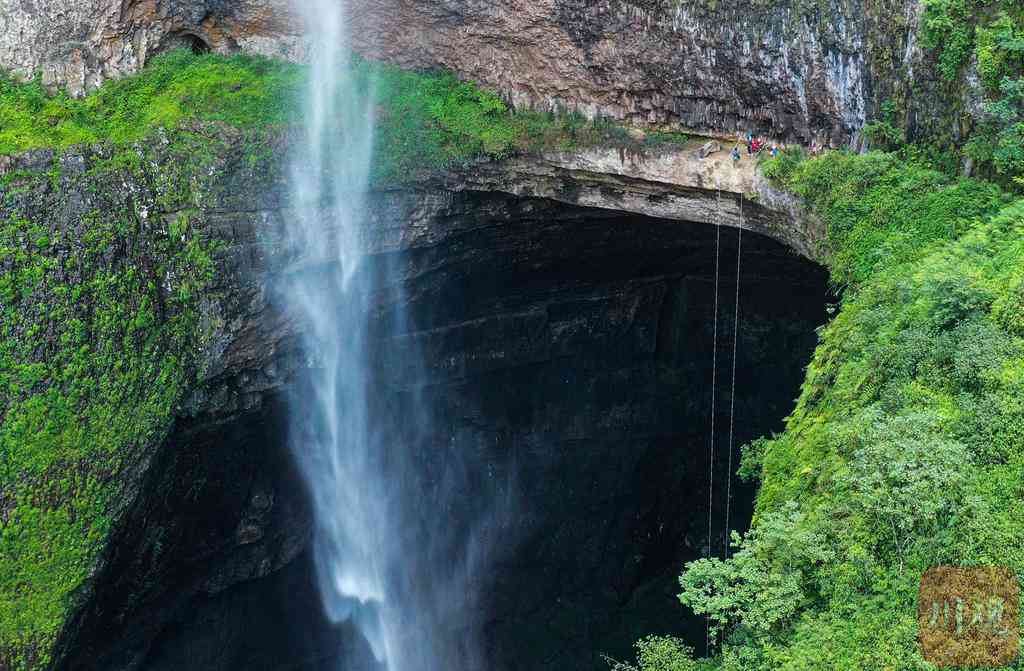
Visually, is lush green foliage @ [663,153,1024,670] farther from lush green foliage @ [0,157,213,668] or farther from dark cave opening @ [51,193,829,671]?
lush green foliage @ [0,157,213,668]

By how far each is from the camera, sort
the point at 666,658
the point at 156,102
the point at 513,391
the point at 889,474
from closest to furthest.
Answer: the point at 889,474, the point at 666,658, the point at 156,102, the point at 513,391

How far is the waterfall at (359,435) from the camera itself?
16.8 meters

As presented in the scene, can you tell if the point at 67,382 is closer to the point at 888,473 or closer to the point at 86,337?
the point at 86,337

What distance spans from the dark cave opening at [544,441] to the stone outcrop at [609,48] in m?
2.39

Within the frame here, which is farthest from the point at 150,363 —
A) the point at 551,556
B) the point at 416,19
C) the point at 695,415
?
the point at 695,415

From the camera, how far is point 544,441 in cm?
2167

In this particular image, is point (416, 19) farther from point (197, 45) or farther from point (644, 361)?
point (644, 361)

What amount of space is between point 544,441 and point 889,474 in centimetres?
1342

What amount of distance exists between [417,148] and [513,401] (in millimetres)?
6303

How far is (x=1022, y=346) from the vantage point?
9.23m

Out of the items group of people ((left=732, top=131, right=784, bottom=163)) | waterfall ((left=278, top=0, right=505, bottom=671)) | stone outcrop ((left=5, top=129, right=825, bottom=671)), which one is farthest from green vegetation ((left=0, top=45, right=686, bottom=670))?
group of people ((left=732, top=131, right=784, bottom=163))

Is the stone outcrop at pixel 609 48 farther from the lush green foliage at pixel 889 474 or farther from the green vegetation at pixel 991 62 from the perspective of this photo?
the lush green foliage at pixel 889 474

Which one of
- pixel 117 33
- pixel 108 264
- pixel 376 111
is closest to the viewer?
pixel 108 264

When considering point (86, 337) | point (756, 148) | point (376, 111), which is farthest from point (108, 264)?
point (756, 148)
